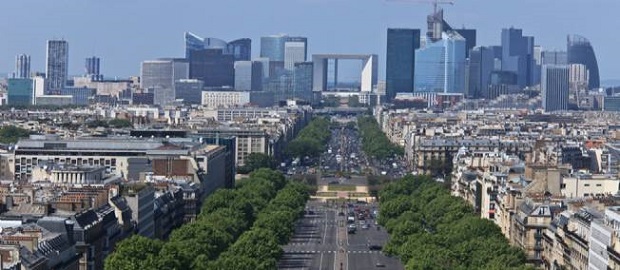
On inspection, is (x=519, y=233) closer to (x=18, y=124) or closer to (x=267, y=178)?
(x=267, y=178)

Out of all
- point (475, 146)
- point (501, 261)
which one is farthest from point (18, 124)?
point (501, 261)

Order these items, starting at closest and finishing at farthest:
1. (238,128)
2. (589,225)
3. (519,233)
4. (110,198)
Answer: (589,225)
(110,198)
(519,233)
(238,128)

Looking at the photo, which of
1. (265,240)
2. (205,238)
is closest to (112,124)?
(265,240)

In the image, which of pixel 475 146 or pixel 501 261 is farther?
pixel 475 146

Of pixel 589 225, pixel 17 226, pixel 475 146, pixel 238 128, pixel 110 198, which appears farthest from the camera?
pixel 238 128

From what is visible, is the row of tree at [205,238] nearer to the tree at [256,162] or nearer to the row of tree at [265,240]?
the row of tree at [265,240]

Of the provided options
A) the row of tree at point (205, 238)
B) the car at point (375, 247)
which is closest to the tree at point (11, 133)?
the row of tree at point (205, 238)

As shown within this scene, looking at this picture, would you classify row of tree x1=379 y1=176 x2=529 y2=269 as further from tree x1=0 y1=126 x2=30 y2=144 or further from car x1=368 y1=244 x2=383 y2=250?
tree x1=0 y1=126 x2=30 y2=144
